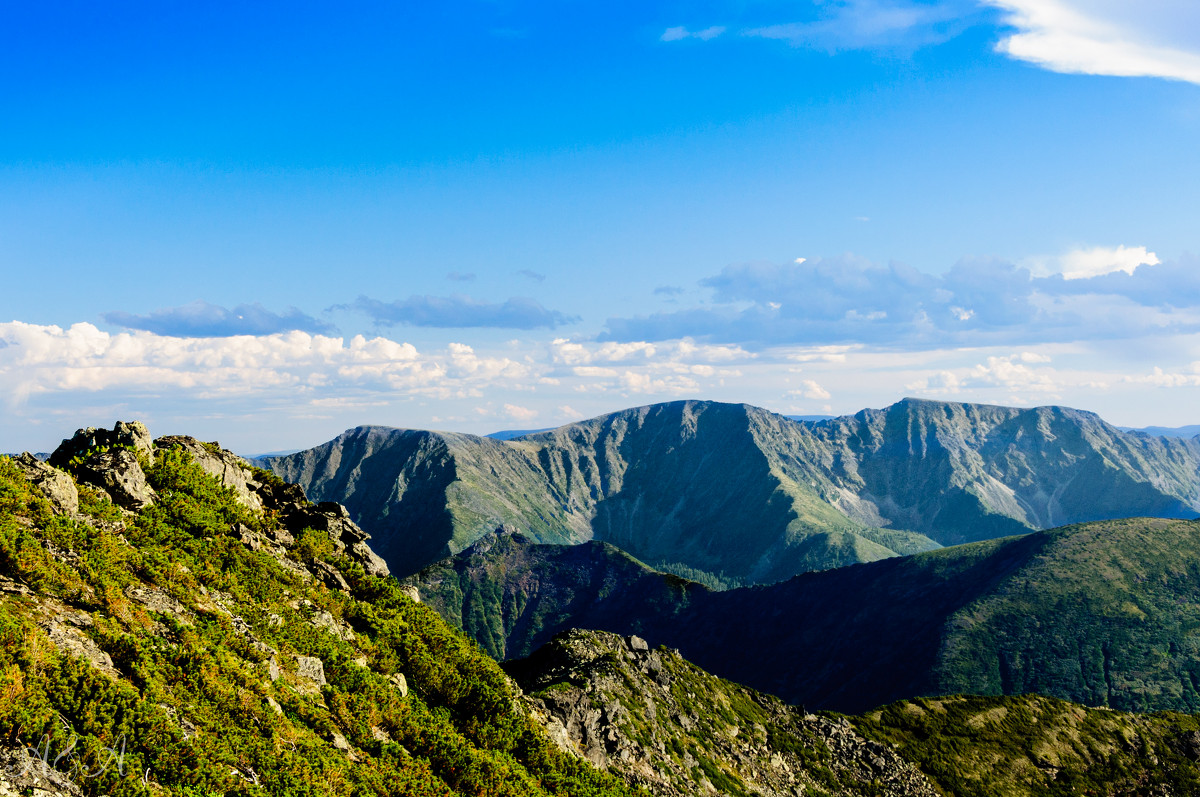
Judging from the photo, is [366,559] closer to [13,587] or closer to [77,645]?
[13,587]

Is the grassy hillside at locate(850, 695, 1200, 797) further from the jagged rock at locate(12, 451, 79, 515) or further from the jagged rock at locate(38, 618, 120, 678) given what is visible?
the jagged rock at locate(38, 618, 120, 678)

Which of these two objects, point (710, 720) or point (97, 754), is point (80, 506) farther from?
point (710, 720)

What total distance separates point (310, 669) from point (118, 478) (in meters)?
16.5

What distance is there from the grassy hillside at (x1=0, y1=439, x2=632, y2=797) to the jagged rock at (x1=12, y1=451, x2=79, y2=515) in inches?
29.5

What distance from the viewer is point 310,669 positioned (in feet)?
111

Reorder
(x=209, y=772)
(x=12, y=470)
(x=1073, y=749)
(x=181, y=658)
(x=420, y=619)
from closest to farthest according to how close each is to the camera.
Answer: (x=209, y=772) → (x=181, y=658) → (x=12, y=470) → (x=420, y=619) → (x=1073, y=749)

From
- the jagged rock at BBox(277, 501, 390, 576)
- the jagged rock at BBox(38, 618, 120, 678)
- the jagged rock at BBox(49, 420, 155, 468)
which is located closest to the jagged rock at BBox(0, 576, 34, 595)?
the jagged rock at BBox(38, 618, 120, 678)

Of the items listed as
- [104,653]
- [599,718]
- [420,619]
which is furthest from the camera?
[599,718]

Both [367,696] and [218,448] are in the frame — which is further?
[218,448]

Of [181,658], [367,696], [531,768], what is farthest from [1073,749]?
[181,658]

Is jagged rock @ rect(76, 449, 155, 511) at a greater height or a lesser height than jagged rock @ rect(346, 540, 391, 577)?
greater

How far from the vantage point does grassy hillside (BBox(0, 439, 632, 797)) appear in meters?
22.2

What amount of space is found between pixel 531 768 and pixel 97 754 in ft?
83.9

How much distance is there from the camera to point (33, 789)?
59.7 feet
